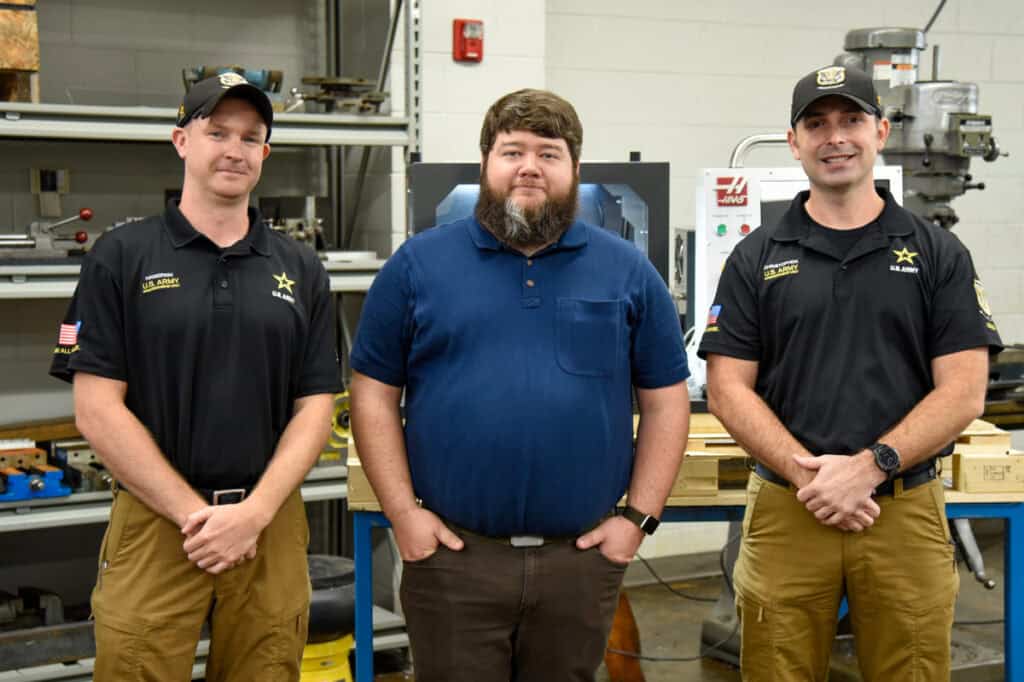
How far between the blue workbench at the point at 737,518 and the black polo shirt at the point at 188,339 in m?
0.58

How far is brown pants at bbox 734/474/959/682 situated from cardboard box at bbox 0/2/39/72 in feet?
7.39

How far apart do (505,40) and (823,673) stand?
7.71ft

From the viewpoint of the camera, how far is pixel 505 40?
4.09m

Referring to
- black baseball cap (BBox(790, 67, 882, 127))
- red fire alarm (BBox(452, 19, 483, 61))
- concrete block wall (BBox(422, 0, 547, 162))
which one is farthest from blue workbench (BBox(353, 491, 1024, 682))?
red fire alarm (BBox(452, 19, 483, 61))

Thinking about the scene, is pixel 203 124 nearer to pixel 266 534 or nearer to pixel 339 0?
pixel 266 534

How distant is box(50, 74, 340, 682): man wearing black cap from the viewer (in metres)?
2.20

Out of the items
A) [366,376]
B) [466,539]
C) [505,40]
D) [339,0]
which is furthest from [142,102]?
→ [466,539]

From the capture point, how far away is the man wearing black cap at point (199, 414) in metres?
2.20

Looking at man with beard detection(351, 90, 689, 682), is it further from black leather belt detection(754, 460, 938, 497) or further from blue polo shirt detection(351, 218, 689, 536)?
black leather belt detection(754, 460, 938, 497)

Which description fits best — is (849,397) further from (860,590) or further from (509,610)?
(509,610)

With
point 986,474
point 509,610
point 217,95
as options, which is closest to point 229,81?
point 217,95

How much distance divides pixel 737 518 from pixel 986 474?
549 mm

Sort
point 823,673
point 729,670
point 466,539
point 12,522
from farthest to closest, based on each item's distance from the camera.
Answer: point 729,670 → point 12,522 → point 823,673 → point 466,539

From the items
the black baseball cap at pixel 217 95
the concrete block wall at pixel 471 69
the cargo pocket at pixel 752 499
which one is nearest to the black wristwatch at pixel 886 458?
the cargo pocket at pixel 752 499
